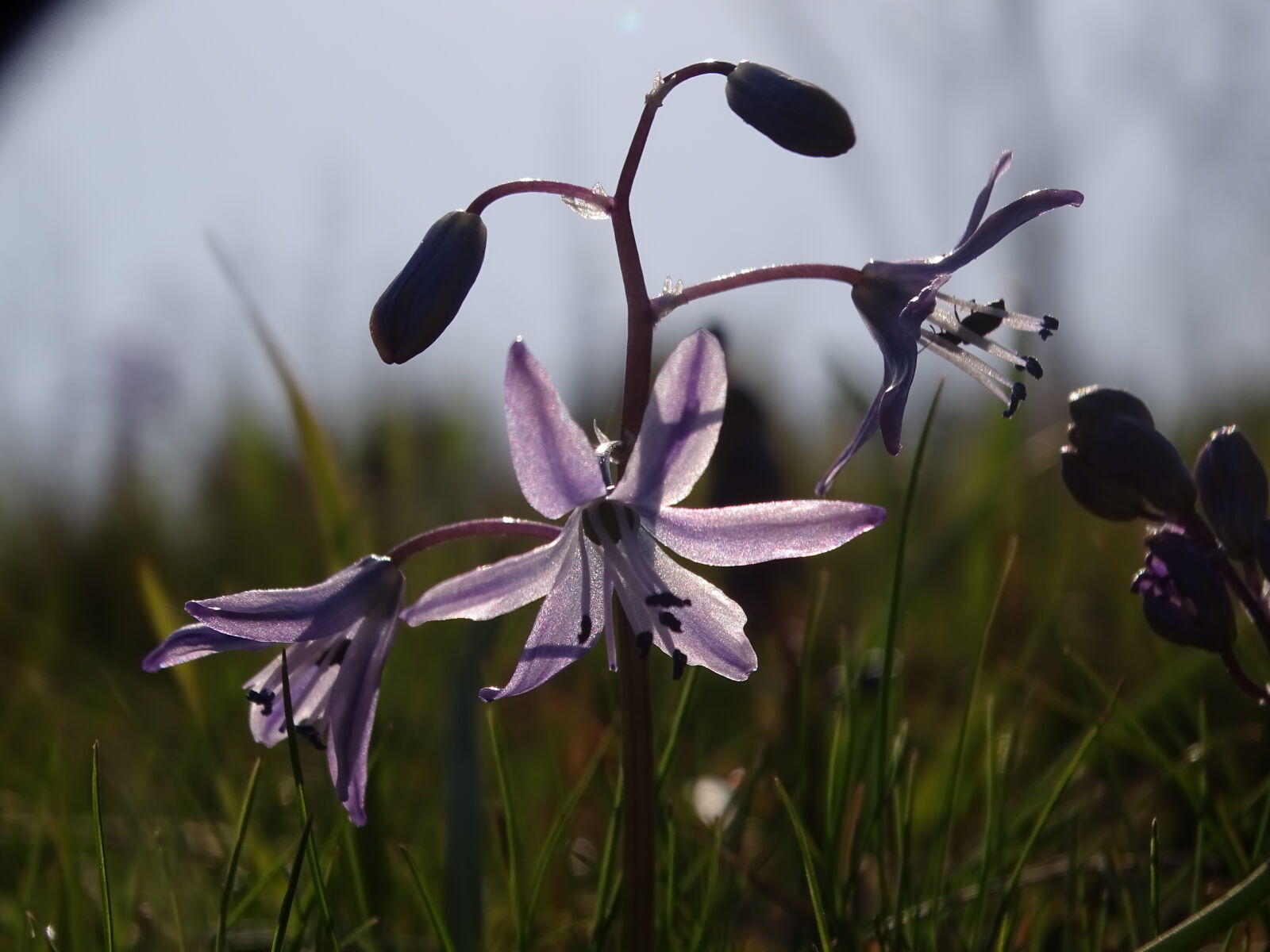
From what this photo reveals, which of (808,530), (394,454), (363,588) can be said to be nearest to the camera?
(808,530)

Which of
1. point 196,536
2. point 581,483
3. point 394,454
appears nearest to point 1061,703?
point 581,483

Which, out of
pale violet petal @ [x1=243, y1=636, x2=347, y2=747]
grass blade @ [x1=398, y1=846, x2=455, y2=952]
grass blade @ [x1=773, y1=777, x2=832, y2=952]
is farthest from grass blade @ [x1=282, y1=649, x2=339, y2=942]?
grass blade @ [x1=773, y1=777, x2=832, y2=952]

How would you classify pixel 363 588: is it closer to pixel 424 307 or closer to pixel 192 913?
pixel 424 307

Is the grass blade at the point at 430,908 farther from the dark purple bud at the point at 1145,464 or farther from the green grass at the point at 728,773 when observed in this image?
the dark purple bud at the point at 1145,464

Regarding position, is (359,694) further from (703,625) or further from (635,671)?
(703,625)

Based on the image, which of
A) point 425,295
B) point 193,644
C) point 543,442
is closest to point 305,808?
point 193,644

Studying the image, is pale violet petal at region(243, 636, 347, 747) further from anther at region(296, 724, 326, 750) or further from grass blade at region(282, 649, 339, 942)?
grass blade at region(282, 649, 339, 942)
